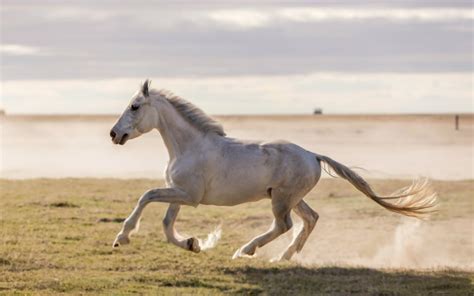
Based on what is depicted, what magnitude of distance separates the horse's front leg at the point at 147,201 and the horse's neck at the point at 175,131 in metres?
0.71

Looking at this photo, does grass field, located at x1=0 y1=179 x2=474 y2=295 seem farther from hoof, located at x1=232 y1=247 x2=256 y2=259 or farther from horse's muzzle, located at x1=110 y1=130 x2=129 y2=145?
horse's muzzle, located at x1=110 y1=130 x2=129 y2=145

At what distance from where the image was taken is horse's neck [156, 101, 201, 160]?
45.4 ft

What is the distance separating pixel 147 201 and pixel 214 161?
121 centimetres

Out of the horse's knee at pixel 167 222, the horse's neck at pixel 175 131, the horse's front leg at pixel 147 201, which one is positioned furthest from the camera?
the horse's neck at pixel 175 131

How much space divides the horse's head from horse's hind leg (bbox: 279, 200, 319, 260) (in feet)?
7.83

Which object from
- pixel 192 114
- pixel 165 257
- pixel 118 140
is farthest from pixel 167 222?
pixel 192 114

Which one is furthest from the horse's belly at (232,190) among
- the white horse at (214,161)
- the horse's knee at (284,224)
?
the horse's knee at (284,224)

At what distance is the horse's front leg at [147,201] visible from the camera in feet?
42.0

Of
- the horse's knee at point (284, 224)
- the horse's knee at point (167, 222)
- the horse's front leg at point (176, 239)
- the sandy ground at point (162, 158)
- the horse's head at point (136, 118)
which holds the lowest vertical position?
the sandy ground at point (162, 158)

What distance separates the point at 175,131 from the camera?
13.9m

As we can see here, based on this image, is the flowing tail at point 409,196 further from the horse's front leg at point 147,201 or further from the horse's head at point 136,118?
the horse's head at point 136,118

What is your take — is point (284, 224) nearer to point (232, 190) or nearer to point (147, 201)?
point (232, 190)

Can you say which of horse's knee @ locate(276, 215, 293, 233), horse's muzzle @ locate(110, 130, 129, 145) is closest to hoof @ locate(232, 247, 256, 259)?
horse's knee @ locate(276, 215, 293, 233)

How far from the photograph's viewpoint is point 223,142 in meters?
14.0
